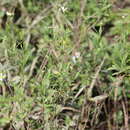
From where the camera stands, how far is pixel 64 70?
2201mm

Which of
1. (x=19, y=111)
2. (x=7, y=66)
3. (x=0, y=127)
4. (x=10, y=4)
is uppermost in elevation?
(x=10, y=4)

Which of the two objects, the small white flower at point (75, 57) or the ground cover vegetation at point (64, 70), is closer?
the ground cover vegetation at point (64, 70)

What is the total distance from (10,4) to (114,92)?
1.27 metres

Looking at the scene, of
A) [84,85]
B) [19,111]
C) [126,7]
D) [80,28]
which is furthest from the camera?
[126,7]

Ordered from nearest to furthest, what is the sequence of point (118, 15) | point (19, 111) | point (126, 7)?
point (19, 111) < point (118, 15) < point (126, 7)

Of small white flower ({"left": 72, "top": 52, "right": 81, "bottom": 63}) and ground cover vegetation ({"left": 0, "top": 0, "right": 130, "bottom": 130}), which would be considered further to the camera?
small white flower ({"left": 72, "top": 52, "right": 81, "bottom": 63})

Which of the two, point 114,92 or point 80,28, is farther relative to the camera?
point 80,28

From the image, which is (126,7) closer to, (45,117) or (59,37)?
(59,37)

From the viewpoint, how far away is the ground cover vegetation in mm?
2232

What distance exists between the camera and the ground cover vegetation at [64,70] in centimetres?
223

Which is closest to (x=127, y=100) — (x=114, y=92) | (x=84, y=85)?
(x=114, y=92)

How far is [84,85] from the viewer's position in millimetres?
2605

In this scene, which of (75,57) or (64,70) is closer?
(64,70)

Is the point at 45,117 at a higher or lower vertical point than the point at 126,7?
lower
